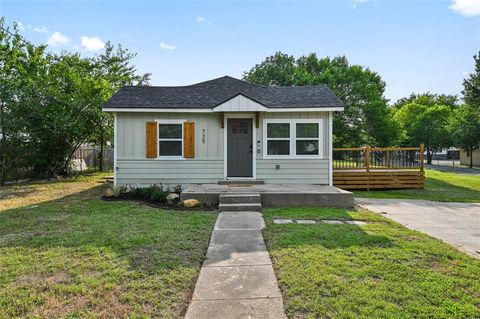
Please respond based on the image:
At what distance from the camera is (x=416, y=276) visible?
3184mm

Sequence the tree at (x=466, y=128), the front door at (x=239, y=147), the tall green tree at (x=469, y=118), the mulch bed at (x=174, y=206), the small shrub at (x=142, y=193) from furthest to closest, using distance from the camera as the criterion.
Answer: the tree at (x=466, y=128) < the tall green tree at (x=469, y=118) < the front door at (x=239, y=147) < the small shrub at (x=142, y=193) < the mulch bed at (x=174, y=206)

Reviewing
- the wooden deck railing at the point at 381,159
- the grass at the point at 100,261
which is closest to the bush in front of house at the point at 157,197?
the grass at the point at 100,261

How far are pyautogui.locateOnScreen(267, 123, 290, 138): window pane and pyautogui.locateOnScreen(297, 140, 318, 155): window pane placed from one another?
498 mm

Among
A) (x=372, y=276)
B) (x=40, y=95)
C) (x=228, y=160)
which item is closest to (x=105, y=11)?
(x=40, y=95)

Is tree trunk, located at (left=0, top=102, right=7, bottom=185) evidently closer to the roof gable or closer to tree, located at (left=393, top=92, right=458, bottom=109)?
the roof gable

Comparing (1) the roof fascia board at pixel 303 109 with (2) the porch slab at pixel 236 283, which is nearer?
(2) the porch slab at pixel 236 283

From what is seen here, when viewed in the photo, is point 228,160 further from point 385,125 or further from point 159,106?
point 385,125

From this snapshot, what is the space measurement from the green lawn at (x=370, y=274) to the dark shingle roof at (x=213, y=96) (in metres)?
5.57

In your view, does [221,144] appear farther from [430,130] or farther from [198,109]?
[430,130]

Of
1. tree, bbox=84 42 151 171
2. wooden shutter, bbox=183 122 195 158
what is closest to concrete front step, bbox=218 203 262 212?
wooden shutter, bbox=183 122 195 158

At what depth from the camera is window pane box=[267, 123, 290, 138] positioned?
962 cm

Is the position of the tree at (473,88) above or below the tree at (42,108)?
above

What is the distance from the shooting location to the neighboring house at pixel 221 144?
9.50 meters

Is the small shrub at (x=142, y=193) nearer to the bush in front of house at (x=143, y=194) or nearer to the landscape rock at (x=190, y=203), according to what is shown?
the bush in front of house at (x=143, y=194)
